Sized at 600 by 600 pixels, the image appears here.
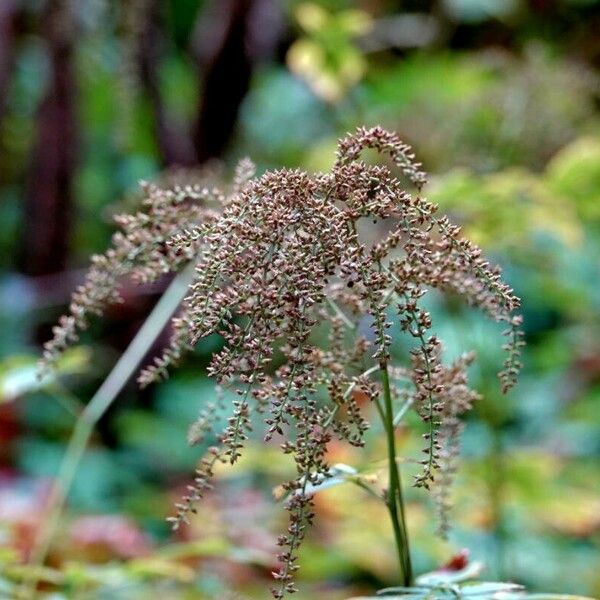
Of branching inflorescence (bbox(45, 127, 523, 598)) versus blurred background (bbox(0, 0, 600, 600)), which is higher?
blurred background (bbox(0, 0, 600, 600))

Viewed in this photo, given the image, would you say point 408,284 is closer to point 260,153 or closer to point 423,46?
point 260,153

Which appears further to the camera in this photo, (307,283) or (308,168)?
(308,168)

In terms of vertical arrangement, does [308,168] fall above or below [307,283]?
above

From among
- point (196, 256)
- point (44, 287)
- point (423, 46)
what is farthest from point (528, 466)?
point (423, 46)

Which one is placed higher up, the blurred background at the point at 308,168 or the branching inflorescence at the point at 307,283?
the blurred background at the point at 308,168

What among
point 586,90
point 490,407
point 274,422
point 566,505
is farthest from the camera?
point 586,90

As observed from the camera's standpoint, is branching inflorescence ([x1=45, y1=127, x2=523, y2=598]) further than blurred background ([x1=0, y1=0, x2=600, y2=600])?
No

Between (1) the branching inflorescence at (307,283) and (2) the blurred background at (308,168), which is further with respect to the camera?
(2) the blurred background at (308,168)

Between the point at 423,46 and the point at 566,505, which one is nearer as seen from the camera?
the point at 566,505
